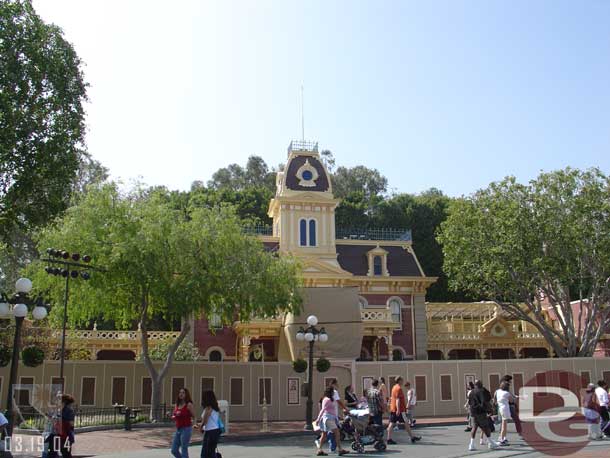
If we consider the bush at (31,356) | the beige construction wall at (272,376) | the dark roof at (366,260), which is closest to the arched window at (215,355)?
the dark roof at (366,260)

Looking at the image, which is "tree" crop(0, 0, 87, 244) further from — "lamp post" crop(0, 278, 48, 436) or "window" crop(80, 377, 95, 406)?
"window" crop(80, 377, 95, 406)

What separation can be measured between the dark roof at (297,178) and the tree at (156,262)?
18.3 metres

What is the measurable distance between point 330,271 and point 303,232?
3.43m

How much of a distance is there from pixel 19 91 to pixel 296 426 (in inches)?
577

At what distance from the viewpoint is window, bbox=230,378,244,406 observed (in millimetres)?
26328

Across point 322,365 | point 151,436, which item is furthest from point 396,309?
point 151,436

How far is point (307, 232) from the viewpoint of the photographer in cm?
4259

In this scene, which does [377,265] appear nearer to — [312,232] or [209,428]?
[312,232]

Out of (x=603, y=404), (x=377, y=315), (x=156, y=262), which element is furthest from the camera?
(x=377, y=315)

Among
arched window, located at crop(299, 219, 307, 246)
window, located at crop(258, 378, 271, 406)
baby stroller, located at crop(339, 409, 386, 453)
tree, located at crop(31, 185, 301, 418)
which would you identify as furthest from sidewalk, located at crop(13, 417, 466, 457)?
arched window, located at crop(299, 219, 307, 246)

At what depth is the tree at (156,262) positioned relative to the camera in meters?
22.3

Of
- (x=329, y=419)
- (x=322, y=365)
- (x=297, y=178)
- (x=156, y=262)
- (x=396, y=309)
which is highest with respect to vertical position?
(x=297, y=178)
